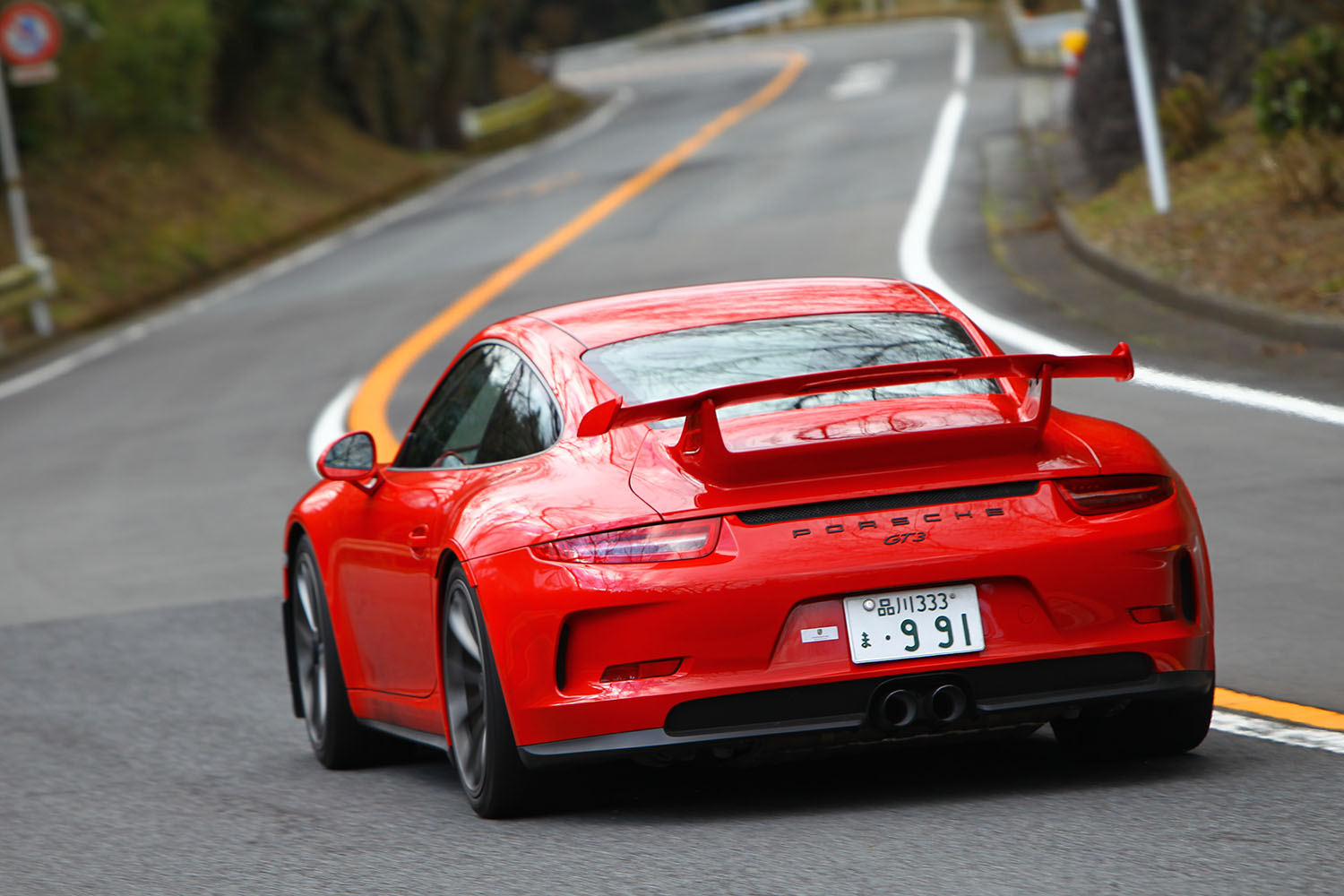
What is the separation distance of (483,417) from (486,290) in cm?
1604

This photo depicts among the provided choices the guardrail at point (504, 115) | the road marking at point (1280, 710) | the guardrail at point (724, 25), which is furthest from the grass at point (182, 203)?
the guardrail at point (724, 25)

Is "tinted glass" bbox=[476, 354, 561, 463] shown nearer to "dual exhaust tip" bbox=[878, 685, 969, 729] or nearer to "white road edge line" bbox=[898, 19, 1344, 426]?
"dual exhaust tip" bbox=[878, 685, 969, 729]

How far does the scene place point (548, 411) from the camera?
5.51 metres

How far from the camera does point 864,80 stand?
47.0m

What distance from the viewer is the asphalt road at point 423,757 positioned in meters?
4.59

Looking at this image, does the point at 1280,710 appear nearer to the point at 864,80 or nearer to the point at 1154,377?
the point at 1154,377

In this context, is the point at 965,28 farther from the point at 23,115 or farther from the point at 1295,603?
the point at 1295,603

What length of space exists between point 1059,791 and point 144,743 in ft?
10.6

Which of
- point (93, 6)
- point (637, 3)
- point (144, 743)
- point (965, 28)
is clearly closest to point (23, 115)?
point (93, 6)

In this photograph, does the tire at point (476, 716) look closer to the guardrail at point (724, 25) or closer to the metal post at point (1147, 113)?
the metal post at point (1147, 113)

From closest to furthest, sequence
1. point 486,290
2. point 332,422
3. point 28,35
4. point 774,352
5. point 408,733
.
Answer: point 774,352
point 408,733
point 332,422
point 486,290
point 28,35

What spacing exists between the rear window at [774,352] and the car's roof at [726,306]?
54mm

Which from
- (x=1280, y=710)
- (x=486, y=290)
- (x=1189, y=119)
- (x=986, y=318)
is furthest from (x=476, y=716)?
(x=486, y=290)

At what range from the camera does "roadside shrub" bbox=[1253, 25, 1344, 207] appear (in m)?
16.6
